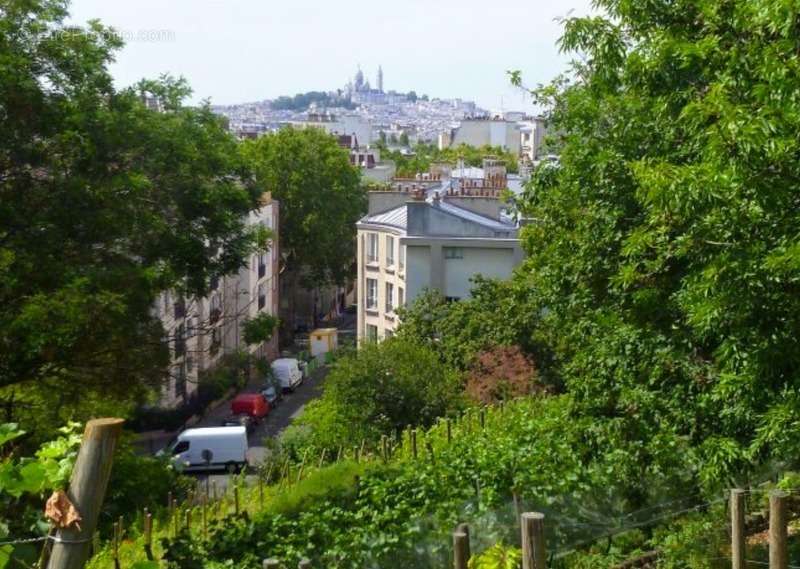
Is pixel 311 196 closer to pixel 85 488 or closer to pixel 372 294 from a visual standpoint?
pixel 372 294

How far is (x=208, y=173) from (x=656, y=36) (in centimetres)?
760

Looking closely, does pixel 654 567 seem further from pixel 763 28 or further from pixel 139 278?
pixel 139 278

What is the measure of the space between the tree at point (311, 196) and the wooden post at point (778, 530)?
50593 mm

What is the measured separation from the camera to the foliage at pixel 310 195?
5819cm

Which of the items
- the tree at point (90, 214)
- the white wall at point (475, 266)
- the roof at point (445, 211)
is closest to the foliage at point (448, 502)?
the tree at point (90, 214)

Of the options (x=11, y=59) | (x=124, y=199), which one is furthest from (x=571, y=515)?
(x=11, y=59)

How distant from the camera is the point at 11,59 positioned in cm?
1376

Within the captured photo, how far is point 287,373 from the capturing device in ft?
152

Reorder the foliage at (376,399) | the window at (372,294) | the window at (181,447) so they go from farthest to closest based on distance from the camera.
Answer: the window at (372,294)
the window at (181,447)
the foliage at (376,399)

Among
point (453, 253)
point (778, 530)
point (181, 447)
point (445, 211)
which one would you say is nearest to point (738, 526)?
point (778, 530)

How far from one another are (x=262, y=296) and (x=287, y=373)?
6.72m

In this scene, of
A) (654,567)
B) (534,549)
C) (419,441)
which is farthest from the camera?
(419,441)

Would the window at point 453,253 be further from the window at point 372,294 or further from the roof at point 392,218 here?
the window at point 372,294

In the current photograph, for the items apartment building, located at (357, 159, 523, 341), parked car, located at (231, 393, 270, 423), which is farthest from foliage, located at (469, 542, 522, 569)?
parked car, located at (231, 393, 270, 423)
